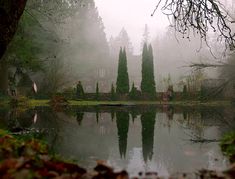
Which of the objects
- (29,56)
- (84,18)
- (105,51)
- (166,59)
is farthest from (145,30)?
(29,56)

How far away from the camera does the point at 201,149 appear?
24.0 feet

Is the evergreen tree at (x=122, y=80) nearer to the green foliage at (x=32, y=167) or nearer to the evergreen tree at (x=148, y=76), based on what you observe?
the evergreen tree at (x=148, y=76)

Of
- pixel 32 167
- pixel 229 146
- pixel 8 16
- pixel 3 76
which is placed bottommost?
pixel 229 146

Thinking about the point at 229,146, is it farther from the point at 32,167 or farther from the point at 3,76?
the point at 3,76

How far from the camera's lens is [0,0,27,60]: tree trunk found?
6.58m

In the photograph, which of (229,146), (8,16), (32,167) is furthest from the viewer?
(8,16)

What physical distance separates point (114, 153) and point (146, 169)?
4.87ft

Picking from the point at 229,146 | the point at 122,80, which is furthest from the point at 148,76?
the point at 229,146

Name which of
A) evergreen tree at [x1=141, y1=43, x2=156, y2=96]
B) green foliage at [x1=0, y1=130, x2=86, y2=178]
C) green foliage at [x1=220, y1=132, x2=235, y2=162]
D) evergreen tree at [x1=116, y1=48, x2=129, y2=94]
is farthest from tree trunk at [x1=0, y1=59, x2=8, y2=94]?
green foliage at [x1=0, y1=130, x2=86, y2=178]

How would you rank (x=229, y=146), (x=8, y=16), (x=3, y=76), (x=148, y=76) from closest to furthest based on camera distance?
(x=229, y=146)
(x=8, y=16)
(x=3, y=76)
(x=148, y=76)

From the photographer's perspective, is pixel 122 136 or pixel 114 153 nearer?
pixel 114 153

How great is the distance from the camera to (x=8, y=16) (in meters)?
6.68

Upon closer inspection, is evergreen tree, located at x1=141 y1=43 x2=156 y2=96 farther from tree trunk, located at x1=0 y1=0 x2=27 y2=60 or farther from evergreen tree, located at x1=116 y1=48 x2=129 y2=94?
tree trunk, located at x1=0 y1=0 x2=27 y2=60

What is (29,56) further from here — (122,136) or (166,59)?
(166,59)
